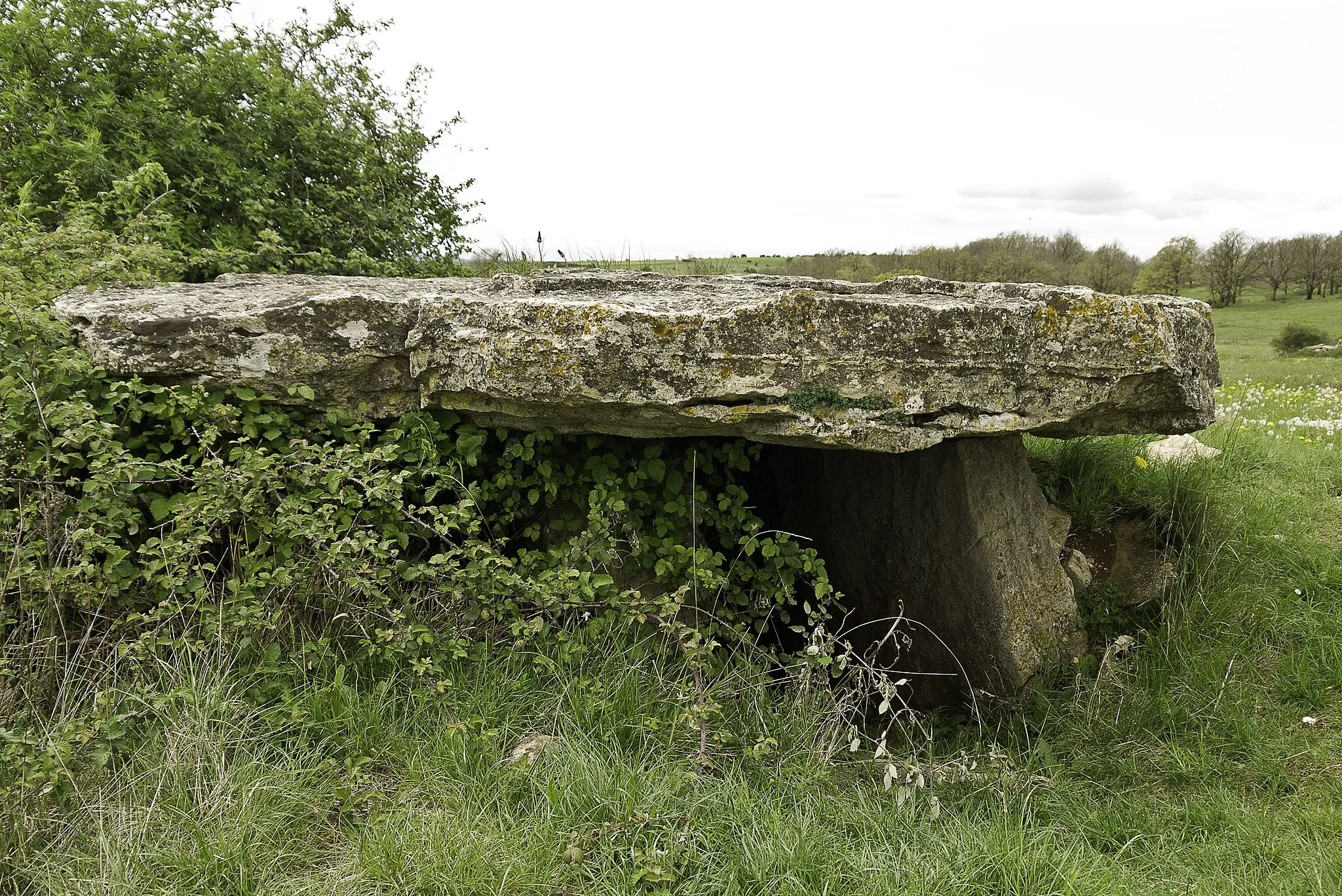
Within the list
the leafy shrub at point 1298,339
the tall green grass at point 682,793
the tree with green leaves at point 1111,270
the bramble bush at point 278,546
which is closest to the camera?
the tall green grass at point 682,793

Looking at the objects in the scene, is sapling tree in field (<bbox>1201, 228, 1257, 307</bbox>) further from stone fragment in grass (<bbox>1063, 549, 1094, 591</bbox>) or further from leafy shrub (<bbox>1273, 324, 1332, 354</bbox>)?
stone fragment in grass (<bbox>1063, 549, 1094, 591</bbox>)

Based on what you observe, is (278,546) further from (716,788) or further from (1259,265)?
(1259,265)

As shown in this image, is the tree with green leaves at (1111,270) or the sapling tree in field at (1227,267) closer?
the tree with green leaves at (1111,270)

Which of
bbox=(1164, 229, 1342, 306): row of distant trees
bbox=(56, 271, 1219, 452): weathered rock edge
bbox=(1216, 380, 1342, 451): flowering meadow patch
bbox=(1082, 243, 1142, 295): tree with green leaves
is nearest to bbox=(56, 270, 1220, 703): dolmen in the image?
bbox=(56, 271, 1219, 452): weathered rock edge

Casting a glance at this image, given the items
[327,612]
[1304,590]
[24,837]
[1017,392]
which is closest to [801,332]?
[1017,392]

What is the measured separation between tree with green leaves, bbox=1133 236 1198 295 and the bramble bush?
87.1ft

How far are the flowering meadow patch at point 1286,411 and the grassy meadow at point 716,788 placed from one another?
302 centimetres

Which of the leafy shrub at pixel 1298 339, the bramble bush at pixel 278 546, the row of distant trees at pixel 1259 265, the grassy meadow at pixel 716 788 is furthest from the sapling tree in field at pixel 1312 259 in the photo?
the bramble bush at pixel 278 546

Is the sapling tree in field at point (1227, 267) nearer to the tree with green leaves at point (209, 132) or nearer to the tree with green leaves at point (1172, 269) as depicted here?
the tree with green leaves at point (1172, 269)

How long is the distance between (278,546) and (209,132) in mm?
5932

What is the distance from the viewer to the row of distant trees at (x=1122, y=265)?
11891mm

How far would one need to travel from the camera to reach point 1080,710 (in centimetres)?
421

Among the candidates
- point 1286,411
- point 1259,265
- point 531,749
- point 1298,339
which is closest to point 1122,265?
point 1298,339

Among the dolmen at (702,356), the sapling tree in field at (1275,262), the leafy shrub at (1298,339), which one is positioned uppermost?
the sapling tree in field at (1275,262)
